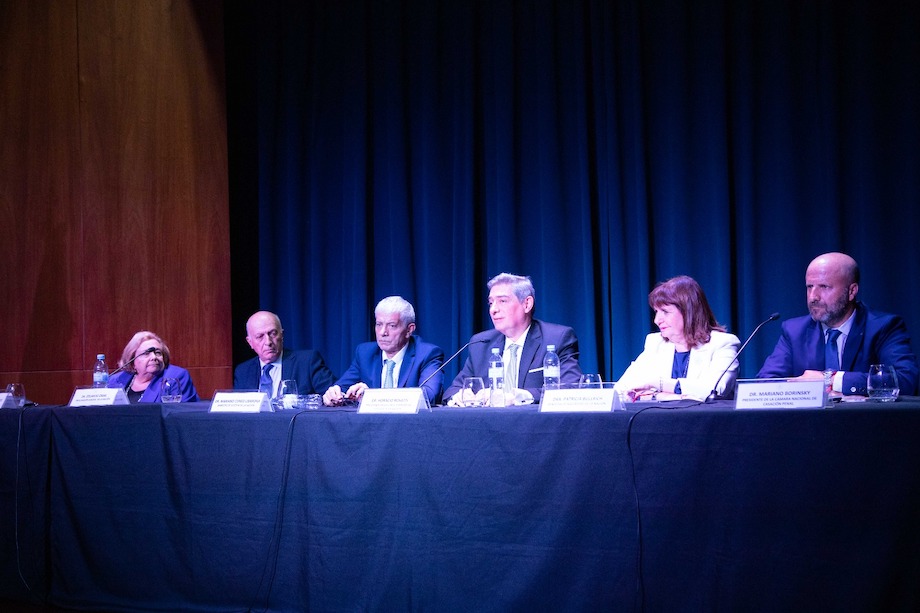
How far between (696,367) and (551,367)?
2.28 ft

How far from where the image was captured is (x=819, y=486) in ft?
6.71

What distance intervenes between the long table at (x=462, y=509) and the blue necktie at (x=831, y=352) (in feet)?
3.58

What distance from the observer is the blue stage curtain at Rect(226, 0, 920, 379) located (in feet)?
14.5

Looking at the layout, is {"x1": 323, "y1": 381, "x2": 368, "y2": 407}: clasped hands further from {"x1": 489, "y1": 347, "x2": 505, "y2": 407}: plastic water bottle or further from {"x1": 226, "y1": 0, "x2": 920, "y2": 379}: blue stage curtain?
{"x1": 226, "y1": 0, "x2": 920, "y2": 379}: blue stage curtain

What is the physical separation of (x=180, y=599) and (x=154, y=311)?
8.51 feet

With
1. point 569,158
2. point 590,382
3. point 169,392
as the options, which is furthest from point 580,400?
point 569,158

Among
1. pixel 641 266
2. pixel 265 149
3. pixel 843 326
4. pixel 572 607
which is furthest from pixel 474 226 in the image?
pixel 572 607

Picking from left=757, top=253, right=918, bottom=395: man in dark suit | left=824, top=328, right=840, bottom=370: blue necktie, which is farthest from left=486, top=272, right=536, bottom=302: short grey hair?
left=824, top=328, right=840, bottom=370: blue necktie

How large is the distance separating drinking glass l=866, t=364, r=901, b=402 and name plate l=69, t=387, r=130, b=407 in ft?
8.56

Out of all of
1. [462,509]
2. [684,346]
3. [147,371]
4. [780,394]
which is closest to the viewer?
[780,394]

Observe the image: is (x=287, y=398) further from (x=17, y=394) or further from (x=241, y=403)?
(x=17, y=394)

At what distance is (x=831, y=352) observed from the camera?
3297 mm

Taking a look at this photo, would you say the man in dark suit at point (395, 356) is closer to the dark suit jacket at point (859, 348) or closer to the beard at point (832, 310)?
the dark suit jacket at point (859, 348)

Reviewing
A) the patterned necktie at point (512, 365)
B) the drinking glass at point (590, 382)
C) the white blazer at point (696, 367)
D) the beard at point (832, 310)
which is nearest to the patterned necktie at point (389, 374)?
the patterned necktie at point (512, 365)
